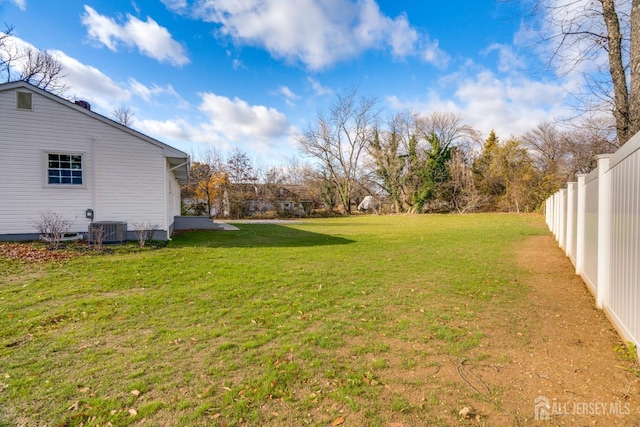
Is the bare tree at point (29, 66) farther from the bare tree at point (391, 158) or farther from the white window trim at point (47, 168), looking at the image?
the bare tree at point (391, 158)

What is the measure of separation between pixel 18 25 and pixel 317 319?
23888mm

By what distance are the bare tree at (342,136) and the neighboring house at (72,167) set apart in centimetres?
2746

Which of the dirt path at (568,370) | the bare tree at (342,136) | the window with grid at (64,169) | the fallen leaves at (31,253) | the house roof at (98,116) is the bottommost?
the dirt path at (568,370)

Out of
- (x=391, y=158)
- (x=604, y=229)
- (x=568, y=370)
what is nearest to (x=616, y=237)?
(x=604, y=229)

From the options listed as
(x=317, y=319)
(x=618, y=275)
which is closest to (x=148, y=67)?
(x=317, y=319)

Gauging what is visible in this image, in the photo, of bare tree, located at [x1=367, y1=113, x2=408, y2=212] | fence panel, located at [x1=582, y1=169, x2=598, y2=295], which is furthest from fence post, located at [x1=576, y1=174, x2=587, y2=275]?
bare tree, located at [x1=367, y1=113, x2=408, y2=212]

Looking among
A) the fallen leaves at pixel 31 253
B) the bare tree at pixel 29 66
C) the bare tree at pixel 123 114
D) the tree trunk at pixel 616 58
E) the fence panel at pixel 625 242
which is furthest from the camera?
the bare tree at pixel 123 114

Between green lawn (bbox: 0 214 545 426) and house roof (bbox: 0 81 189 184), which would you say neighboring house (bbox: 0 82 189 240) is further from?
green lawn (bbox: 0 214 545 426)

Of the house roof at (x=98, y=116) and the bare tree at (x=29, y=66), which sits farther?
the bare tree at (x=29, y=66)

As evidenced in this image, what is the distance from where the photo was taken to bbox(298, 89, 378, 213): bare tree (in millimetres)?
37594

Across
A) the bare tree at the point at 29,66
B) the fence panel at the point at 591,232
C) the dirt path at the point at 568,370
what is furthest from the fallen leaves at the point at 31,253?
the bare tree at the point at 29,66

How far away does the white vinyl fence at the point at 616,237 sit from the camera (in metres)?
2.86

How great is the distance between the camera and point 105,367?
289 centimetres

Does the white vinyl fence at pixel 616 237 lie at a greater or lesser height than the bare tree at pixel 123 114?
lesser
